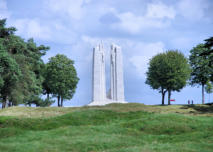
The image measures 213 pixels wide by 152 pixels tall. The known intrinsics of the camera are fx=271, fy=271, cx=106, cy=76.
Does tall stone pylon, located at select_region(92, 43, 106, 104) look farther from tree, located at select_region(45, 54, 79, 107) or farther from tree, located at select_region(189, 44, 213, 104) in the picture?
tree, located at select_region(189, 44, 213, 104)

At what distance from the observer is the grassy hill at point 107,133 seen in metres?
15.4

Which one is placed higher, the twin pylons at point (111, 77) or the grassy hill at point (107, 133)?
the twin pylons at point (111, 77)

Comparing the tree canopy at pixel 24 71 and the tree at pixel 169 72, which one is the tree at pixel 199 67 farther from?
the tree canopy at pixel 24 71

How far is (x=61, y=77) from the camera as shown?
5831 cm

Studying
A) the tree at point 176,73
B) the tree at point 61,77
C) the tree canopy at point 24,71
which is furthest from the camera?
the tree at point 61,77

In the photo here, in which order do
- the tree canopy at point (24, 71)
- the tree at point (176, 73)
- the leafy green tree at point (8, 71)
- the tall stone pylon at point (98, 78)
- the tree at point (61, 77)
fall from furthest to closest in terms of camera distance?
the tree at point (61, 77) → the tree at point (176, 73) → the tall stone pylon at point (98, 78) → the tree canopy at point (24, 71) → the leafy green tree at point (8, 71)

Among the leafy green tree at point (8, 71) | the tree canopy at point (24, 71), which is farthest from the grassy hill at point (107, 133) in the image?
the tree canopy at point (24, 71)

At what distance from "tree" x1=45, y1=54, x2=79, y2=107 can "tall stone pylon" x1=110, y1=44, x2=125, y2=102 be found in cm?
959

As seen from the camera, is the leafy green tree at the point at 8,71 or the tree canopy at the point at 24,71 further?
the tree canopy at the point at 24,71

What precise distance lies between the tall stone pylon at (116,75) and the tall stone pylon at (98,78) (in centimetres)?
183

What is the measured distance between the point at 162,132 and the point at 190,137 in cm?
396

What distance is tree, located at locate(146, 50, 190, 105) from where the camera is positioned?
54.3 meters

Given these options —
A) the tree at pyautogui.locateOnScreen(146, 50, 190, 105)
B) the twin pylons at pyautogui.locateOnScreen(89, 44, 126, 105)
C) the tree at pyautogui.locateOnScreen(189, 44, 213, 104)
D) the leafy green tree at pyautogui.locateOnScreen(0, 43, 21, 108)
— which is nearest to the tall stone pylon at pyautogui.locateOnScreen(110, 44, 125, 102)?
the twin pylons at pyautogui.locateOnScreen(89, 44, 126, 105)

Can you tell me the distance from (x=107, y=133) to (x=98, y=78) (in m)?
33.6
